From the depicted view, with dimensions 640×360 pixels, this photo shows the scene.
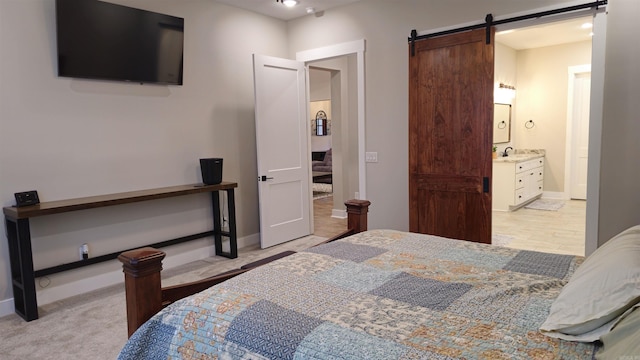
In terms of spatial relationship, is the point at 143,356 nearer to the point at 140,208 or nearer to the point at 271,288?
the point at 271,288

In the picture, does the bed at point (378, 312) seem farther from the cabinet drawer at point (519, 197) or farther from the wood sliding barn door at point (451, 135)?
the cabinet drawer at point (519, 197)

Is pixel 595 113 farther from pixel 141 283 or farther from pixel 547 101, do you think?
pixel 547 101

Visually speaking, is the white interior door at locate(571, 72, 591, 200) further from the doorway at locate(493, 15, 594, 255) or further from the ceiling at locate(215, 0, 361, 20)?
the ceiling at locate(215, 0, 361, 20)

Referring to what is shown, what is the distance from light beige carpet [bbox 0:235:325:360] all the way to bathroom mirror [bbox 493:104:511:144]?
5777 mm

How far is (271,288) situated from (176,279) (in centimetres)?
254

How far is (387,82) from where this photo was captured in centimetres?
434

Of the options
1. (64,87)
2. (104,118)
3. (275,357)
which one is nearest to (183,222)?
(104,118)

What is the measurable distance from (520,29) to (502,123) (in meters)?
4.07

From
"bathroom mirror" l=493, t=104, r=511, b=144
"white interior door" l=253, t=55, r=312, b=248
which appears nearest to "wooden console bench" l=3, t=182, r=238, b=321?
"white interior door" l=253, t=55, r=312, b=248

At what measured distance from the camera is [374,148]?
4.54m

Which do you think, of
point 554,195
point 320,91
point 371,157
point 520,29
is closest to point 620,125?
point 520,29

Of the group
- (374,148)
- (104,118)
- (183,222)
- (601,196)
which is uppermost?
(104,118)

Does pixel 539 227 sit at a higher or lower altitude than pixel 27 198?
lower

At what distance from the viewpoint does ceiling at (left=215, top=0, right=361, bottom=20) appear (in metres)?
4.53
